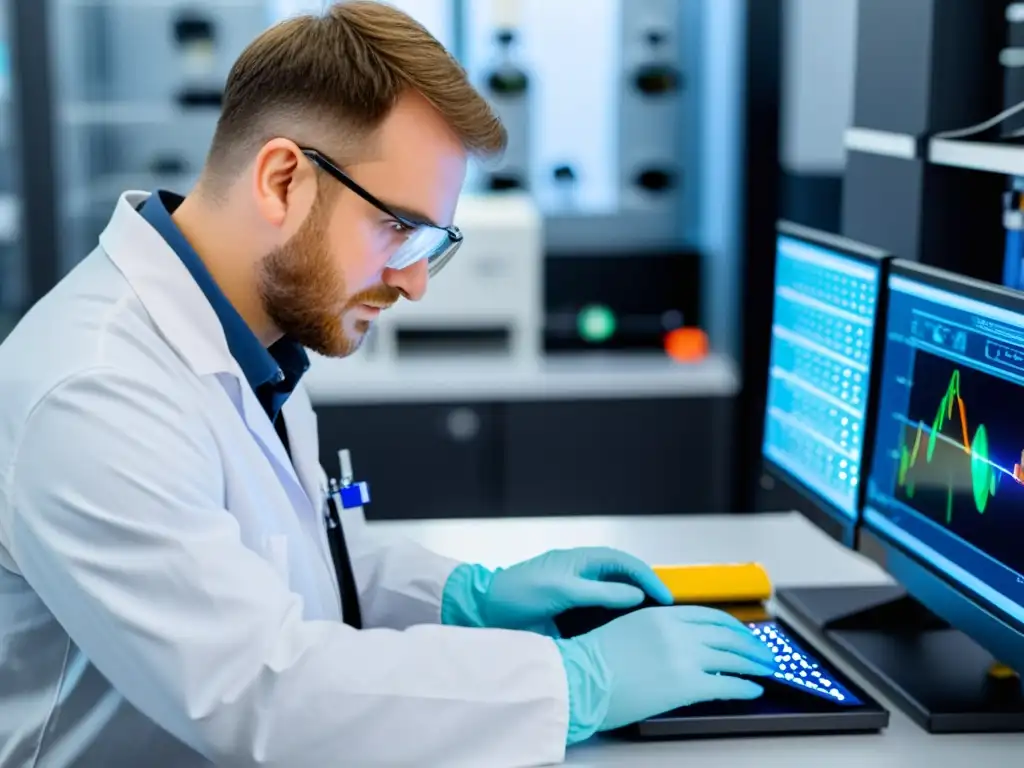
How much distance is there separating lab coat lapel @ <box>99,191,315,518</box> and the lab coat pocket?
10cm

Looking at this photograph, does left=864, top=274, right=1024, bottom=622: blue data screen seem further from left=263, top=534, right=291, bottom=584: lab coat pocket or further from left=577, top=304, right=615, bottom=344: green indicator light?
left=577, top=304, right=615, bottom=344: green indicator light

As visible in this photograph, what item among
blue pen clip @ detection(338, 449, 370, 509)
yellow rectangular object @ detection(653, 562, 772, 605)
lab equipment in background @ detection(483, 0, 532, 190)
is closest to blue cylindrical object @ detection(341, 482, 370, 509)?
blue pen clip @ detection(338, 449, 370, 509)

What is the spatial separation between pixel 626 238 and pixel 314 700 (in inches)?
98.6

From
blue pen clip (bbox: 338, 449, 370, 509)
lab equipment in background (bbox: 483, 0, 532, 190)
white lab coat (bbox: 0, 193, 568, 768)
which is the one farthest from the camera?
lab equipment in background (bbox: 483, 0, 532, 190)

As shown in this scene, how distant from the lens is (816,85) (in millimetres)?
3273

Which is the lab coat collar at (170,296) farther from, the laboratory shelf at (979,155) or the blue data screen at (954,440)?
the laboratory shelf at (979,155)

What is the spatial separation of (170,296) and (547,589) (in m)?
0.48

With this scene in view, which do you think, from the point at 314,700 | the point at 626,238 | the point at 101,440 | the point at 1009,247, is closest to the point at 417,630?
the point at 314,700

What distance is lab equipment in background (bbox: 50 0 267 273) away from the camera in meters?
3.34

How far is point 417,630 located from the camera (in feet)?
4.11

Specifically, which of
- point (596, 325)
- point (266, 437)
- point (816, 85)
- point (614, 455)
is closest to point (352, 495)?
point (266, 437)

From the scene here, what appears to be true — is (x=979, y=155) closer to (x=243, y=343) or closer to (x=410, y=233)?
(x=410, y=233)

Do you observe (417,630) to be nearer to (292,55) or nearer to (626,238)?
(292,55)

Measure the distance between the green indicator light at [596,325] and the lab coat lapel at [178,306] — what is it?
2012 mm
